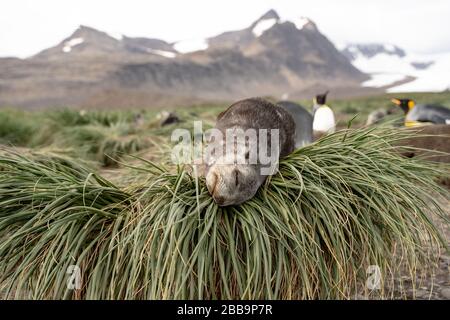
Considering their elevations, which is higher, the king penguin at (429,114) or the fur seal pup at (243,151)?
the fur seal pup at (243,151)

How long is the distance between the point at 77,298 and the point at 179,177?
0.76m

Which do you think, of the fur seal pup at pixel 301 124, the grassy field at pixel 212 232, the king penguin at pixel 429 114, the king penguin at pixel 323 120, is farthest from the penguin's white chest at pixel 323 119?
the grassy field at pixel 212 232

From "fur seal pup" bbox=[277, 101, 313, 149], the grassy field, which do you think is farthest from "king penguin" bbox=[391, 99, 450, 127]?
the grassy field

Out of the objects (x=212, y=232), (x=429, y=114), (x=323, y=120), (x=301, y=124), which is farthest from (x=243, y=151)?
(x=429, y=114)

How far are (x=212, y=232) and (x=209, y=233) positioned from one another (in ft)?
0.06

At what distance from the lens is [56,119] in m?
10.6

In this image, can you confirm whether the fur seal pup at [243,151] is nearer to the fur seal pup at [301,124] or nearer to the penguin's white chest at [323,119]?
the fur seal pup at [301,124]

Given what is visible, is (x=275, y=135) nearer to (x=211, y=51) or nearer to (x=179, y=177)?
(x=179, y=177)

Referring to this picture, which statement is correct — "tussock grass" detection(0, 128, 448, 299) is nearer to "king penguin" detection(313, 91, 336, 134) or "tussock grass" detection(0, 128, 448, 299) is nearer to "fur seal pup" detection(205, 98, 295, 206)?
"fur seal pup" detection(205, 98, 295, 206)

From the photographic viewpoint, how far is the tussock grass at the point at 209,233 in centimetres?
206

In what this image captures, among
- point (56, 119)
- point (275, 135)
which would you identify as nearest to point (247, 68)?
point (56, 119)

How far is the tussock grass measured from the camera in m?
2.06

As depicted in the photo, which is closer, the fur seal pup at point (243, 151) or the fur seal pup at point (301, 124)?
the fur seal pup at point (243, 151)
